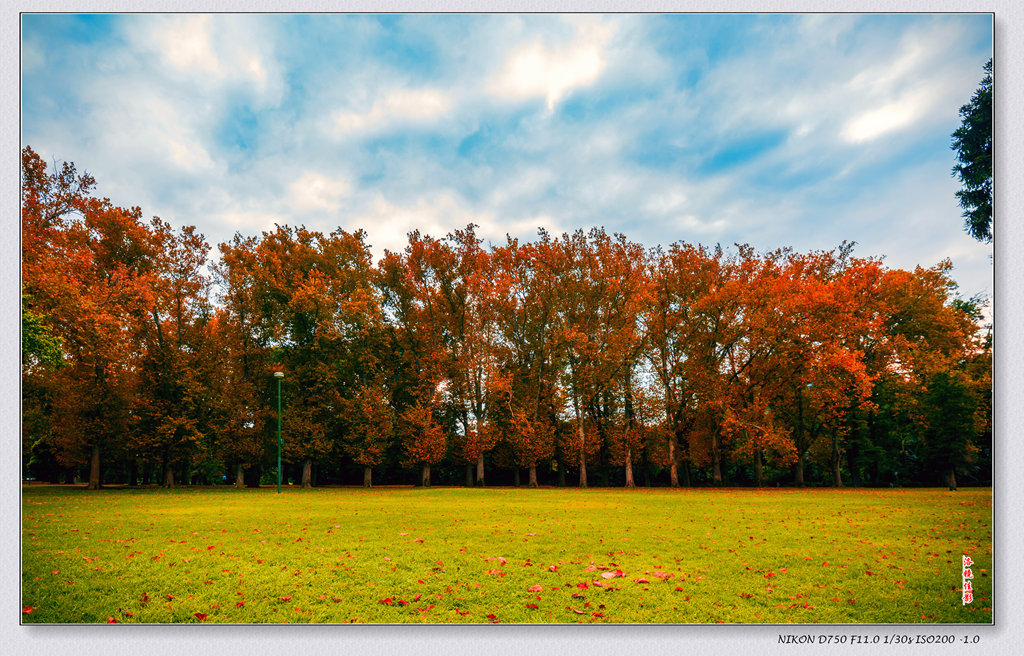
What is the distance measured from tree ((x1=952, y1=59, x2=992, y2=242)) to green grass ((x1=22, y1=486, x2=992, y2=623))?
13.1 ft

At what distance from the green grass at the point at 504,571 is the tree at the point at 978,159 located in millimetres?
3978

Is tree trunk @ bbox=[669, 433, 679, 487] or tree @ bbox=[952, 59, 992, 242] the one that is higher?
tree @ bbox=[952, 59, 992, 242]

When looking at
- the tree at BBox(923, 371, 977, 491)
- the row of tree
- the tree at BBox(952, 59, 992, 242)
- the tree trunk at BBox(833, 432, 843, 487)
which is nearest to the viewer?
the tree at BBox(952, 59, 992, 242)

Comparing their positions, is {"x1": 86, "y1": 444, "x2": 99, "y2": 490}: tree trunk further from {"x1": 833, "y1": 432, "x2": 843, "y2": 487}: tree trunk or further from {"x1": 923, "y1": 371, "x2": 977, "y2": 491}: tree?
{"x1": 833, "y1": 432, "x2": 843, "y2": 487}: tree trunk

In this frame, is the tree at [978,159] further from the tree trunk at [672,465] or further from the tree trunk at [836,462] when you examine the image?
the tree trunk at [836,462]

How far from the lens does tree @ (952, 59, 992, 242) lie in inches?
242

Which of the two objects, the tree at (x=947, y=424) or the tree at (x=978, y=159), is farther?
the tree at (x=947, y=424)

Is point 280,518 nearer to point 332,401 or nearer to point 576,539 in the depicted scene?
point 576,539

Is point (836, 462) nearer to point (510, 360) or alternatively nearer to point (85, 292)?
point (510, 360)

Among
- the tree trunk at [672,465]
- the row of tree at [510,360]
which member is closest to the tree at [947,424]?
the row of tree at [510,360]

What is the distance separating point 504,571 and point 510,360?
79.8 ft

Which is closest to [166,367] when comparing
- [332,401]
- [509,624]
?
[332,401]

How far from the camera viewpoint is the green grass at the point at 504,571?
484 centimetres

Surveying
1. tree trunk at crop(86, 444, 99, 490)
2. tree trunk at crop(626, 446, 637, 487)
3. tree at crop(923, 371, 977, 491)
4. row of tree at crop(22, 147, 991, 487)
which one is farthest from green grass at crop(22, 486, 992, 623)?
tree trunk at crop(626, 446, 637, 487)
